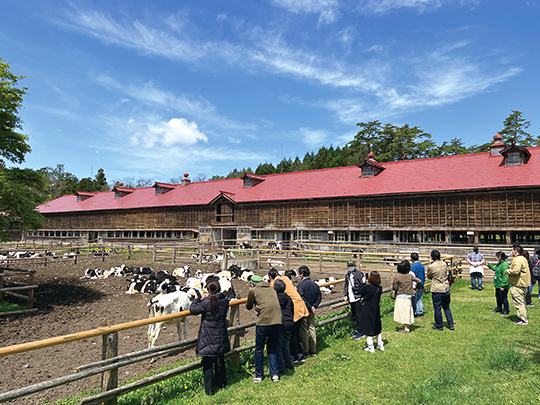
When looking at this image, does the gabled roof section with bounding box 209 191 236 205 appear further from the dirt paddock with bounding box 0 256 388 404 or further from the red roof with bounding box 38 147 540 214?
the dirt paddock with bounding box 0 256 388 404

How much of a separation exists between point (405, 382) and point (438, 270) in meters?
3.79

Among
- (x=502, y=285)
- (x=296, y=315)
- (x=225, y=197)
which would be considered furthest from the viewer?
(x=225, y=197)

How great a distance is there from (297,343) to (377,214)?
88.7ft

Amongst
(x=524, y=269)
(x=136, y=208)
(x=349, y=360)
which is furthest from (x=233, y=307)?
(x=136, y=208)

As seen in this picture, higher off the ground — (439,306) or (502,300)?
(439,306)

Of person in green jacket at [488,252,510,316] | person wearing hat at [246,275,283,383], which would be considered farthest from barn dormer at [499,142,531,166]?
person wearing hat at [246,275,283,383]

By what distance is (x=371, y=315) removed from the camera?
7199mm

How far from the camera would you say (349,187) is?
34.9 meters

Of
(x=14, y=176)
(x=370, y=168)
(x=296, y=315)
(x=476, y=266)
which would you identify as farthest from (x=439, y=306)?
(x=370, y=168)

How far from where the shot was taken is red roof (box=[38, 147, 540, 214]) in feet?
92.8

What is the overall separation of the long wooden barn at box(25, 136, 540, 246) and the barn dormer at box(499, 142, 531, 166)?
2.7 inches

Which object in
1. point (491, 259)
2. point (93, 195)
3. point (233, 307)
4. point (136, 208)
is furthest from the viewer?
point (93, 195)

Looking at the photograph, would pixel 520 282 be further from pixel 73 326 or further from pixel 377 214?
pixel 377 214

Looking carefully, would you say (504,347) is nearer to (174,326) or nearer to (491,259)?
(174,326)
